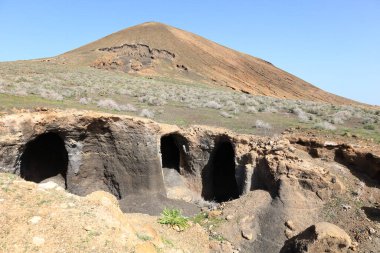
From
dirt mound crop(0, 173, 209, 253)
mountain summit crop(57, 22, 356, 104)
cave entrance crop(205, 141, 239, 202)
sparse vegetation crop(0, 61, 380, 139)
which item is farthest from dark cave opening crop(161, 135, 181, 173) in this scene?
mountain summit crop(57, 22, 356, 104)

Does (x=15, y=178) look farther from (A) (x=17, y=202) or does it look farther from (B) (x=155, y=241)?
(B) (x=155, y=241)

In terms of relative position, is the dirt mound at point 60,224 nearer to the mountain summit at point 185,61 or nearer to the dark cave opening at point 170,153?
the dark cave opening at point 170,153

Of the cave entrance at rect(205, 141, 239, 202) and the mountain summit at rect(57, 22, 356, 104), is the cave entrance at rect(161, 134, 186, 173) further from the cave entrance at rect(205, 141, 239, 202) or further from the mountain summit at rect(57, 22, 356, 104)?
the mountain summit at rect(57, 22, 356, 104)

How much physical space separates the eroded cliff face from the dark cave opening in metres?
0.05

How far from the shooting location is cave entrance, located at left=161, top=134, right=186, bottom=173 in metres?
→ 17.4

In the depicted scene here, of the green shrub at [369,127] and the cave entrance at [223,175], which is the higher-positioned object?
the green shrub at [369,127]

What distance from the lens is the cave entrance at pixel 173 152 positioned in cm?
1739

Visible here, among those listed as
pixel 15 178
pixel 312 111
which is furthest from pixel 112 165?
pixel 312 111

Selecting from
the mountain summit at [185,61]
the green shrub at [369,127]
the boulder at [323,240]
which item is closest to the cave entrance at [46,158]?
the boulder at [323,240]

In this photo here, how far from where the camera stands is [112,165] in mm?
15609

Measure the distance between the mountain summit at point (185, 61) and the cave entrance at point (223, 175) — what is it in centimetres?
2900

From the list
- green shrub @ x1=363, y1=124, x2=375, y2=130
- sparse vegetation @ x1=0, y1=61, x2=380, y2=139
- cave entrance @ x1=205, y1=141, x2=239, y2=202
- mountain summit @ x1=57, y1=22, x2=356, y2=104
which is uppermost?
mountain summit @ x1=57, y1=22, x2=356, y2=104

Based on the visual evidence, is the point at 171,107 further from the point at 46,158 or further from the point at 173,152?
the point at 46,158

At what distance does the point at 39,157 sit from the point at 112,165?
3091mm
